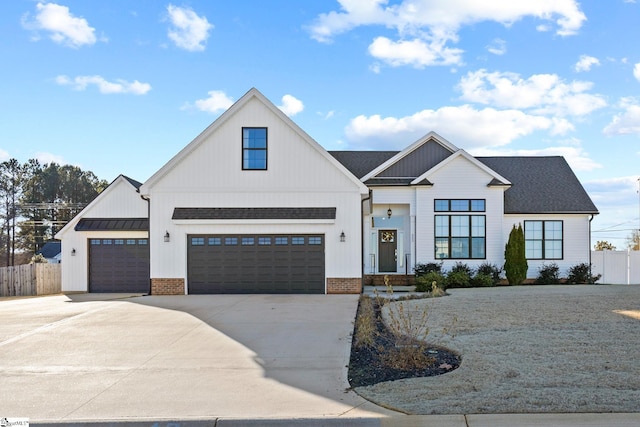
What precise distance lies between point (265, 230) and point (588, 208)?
14154mm

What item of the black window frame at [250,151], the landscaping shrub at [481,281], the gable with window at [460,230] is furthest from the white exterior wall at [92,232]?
the landscaping shrub at [481,281]

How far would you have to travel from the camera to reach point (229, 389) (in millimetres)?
7051

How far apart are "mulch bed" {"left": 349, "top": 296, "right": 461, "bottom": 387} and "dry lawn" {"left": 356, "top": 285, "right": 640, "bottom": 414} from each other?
249mm

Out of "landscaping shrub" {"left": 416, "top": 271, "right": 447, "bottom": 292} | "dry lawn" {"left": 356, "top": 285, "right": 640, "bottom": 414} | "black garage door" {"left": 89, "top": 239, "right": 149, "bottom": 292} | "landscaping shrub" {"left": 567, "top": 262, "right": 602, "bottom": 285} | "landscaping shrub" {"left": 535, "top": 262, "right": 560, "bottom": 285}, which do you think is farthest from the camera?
"landscaping shrub" {"left": 567, "top": 262, "right": 602, "bottom": 285}

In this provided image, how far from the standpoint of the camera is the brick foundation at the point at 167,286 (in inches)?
747

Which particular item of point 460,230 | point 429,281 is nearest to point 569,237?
point 460,230

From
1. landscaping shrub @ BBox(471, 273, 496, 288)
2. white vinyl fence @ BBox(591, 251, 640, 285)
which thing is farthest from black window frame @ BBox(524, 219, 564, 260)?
landscaping shrub @ BBox(471, 273, 496, 288)

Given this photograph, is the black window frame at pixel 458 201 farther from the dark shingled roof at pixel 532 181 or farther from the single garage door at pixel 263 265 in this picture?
the single garage door at pixel 263 265

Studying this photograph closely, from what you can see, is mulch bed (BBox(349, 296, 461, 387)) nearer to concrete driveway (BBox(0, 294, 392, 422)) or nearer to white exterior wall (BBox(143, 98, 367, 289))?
concrete driveway (BBox(0, 294, 392, 422))

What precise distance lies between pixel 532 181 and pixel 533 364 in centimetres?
1823

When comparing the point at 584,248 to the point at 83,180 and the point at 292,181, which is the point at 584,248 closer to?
the point at 292,181

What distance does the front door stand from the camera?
2317cm

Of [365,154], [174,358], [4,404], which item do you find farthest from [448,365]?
[365,154]

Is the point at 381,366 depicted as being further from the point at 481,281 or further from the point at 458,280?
the point at 481,281
